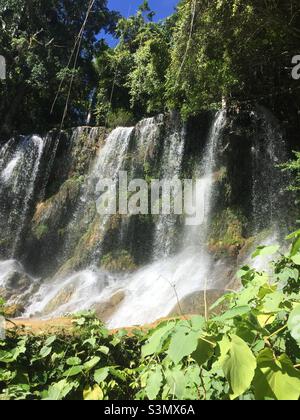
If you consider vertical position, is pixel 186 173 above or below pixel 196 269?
above

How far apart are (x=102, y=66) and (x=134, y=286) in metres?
13.1

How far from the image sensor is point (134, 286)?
10492 mm

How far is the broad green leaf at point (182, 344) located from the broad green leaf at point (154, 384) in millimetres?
323

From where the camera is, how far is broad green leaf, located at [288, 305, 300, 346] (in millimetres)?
1002

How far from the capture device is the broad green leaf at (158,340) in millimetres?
1113

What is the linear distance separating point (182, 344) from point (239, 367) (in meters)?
0.14

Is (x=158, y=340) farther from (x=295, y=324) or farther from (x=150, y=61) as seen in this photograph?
(x=150, y=61)

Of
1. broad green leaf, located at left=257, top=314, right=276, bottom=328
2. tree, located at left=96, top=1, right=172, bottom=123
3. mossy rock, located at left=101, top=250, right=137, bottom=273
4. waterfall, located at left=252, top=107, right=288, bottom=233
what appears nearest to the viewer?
broad green leaf, located at left=257, top=314, right=276, bottom=328

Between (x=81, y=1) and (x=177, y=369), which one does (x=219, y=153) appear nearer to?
(x=177, y=369)

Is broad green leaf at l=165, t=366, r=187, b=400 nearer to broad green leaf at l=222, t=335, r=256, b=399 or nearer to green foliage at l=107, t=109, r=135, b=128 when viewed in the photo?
broad green leaf at l=222, t=335, r=256, b=399

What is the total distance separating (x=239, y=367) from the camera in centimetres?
96

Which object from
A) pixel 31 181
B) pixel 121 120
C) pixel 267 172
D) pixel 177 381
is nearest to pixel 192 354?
pixel 177 381

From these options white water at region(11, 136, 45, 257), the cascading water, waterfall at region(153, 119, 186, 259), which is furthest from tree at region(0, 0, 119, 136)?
waterfall at region(153, 119, 186, 259)

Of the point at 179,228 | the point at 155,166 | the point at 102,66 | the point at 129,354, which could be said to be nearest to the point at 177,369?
the point at 129,354
